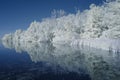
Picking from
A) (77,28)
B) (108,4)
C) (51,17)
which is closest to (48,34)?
(77,28)

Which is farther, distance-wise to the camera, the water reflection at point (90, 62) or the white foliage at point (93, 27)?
the white foliage at point (93, 27)

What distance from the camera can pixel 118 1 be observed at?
185ft

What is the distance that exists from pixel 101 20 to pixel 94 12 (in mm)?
4156

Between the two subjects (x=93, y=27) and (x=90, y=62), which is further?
(x=93, y=27)

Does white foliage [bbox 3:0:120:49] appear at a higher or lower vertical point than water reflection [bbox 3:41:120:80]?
higher

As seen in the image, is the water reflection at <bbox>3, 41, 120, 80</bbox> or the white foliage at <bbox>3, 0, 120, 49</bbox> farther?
the white foliage at <bbox>3, 0, 120, 49</bbox>

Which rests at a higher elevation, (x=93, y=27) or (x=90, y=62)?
(x=93, y=27)

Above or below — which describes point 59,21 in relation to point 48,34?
above

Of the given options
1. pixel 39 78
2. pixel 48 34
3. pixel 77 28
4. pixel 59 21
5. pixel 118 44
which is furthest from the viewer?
pixel 59 21

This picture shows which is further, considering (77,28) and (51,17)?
(51,17)

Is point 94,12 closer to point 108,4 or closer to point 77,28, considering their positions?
point 108,4

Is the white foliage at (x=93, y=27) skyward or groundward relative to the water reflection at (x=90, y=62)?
skyward

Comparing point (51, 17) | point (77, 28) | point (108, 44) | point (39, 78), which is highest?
point (51, 17)

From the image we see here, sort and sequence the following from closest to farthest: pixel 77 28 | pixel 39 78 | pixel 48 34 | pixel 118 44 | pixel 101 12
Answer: pixel 39 78 < pixel 118 44 < pixel 101 12 < pixel 77 28 < pixel 48 34
